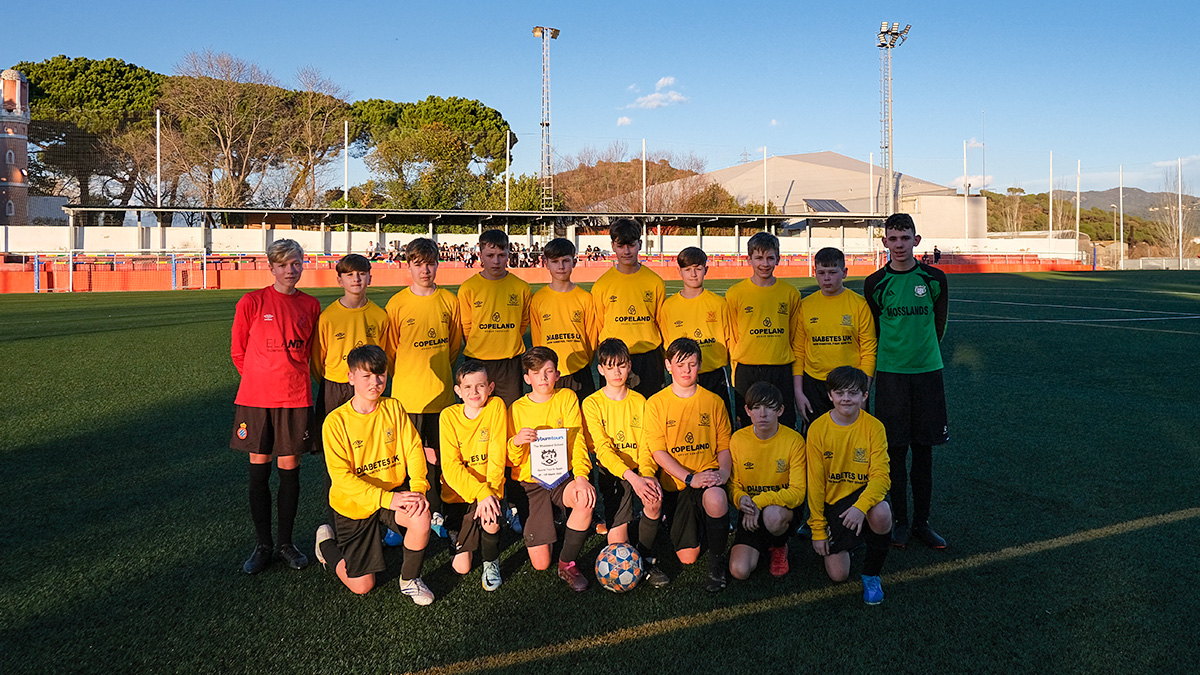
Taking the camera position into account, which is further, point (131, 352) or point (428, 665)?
point (131, 352)

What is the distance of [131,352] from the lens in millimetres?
11344

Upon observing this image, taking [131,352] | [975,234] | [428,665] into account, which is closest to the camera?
[428,665]

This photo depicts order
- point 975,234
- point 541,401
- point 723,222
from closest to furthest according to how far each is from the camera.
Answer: point 541,401 < point 723,222 < point 975,234

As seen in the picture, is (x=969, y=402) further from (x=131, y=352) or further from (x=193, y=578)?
(x=131, y=352)

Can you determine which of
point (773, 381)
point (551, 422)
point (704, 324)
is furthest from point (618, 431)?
point (773, 381)

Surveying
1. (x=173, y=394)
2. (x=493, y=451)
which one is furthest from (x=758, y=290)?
(x=173, y=394)

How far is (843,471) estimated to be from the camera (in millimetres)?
3881

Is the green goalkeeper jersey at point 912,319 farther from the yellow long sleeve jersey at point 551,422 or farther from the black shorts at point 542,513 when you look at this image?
the black shorts at point 542,513

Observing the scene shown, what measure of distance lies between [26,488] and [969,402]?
7848 mm

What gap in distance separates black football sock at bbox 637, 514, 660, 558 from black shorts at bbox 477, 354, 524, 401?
3.80 feet

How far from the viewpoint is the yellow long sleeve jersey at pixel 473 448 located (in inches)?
159

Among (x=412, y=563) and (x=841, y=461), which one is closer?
(x=412, y=563)

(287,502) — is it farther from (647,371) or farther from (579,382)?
(647,371)

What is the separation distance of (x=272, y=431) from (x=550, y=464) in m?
1.46
